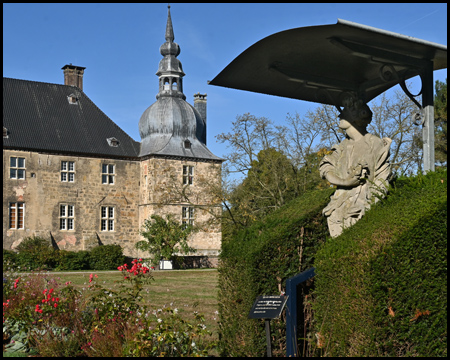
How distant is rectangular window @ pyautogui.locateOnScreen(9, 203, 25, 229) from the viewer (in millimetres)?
37206

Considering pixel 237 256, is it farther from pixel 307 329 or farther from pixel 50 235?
pixel 50 235

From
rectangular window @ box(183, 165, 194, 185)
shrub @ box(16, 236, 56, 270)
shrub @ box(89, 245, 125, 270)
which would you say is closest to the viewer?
shrub @ box(16, 236, 56, 270)

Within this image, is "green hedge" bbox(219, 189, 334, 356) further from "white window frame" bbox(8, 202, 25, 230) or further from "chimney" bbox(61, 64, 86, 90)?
"chimney" bbox(61, 64, 86, 90)

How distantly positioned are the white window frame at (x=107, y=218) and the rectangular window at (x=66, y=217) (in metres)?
1.97

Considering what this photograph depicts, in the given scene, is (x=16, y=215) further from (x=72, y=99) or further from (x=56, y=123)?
(x=72, y=99)

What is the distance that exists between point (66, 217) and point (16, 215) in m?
3.15

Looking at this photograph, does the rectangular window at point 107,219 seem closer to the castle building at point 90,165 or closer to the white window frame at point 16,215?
the castle building at point 90,165

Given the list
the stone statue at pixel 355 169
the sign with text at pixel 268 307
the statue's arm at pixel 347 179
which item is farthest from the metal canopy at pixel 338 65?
the sign with text at pixel 268 307

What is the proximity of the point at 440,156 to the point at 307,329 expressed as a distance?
681 inches

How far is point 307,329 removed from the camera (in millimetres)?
6832

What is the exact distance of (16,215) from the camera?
3741cm

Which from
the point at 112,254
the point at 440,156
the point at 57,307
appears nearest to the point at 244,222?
the point at 440,156

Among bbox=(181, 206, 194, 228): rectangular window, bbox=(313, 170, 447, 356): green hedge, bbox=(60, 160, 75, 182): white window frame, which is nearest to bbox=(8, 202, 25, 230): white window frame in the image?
bbox=(60, 160, 75, 182): white window frame

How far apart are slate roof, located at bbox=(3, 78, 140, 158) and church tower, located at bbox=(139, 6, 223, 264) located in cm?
183
